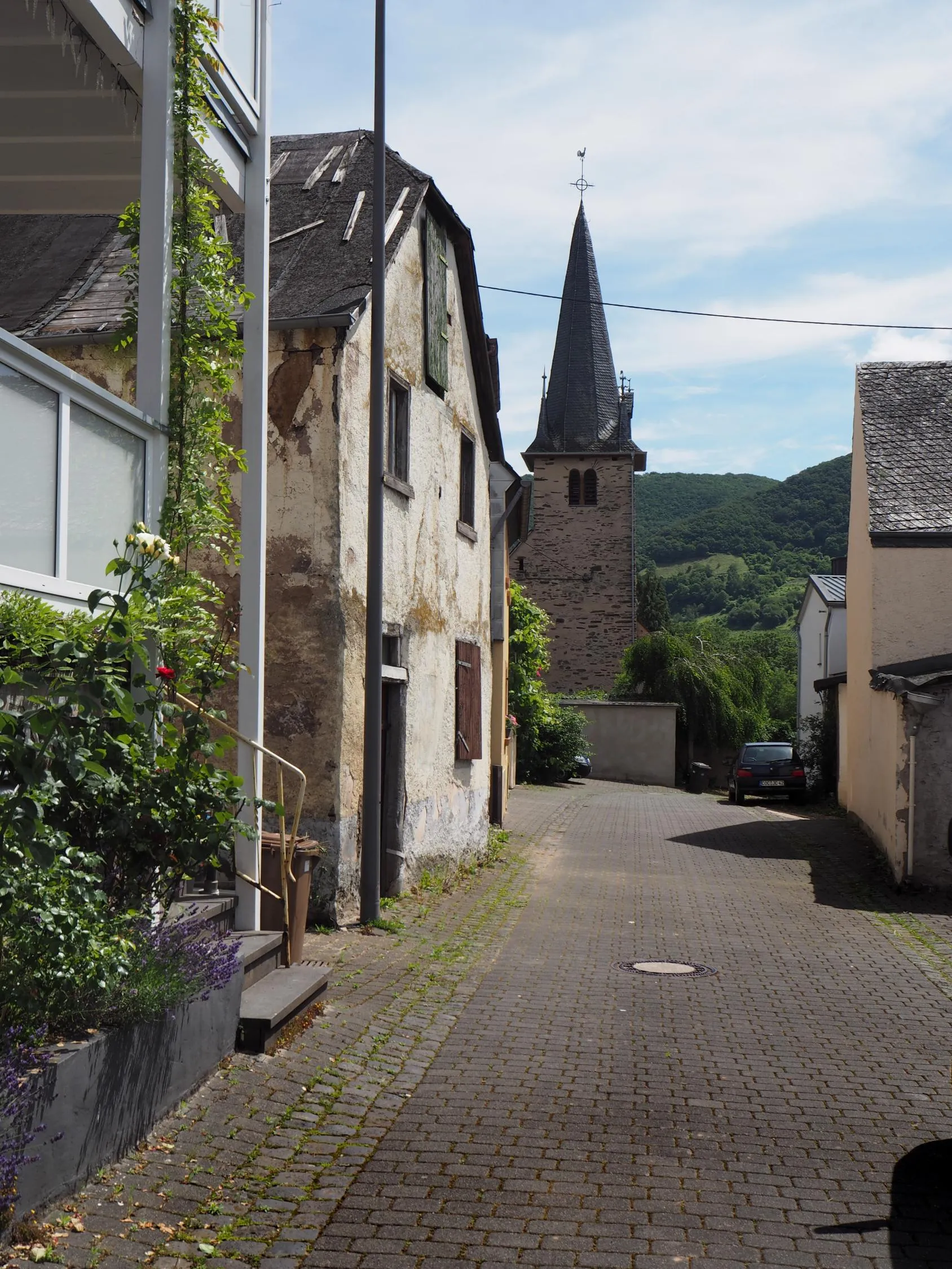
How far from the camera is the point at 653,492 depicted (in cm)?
12119

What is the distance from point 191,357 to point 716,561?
331 feet

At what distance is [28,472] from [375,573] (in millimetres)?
5575

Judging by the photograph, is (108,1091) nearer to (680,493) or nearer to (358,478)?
(358,478)

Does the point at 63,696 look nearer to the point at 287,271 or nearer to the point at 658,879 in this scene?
the point at 287,271

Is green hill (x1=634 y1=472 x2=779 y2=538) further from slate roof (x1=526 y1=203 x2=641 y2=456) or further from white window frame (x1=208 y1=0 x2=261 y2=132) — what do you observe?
white window frame (x1=208 y1=0 x2=261 y2=132)

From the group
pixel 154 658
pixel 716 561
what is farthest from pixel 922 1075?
pixel 716 561

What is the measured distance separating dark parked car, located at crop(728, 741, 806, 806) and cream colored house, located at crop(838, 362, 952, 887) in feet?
18.0

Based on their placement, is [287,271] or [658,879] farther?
[658,879]

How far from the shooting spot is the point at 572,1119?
5.82 m

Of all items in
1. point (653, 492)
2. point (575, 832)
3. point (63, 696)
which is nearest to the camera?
point (63, 696)

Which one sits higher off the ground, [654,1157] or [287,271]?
[287,271]


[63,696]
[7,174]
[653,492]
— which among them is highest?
[653,492]

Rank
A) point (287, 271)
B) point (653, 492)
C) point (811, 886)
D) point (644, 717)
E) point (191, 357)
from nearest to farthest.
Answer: point (191, 357), point (287, 271), point (811, 886), point (644, 717), point (653, 492)

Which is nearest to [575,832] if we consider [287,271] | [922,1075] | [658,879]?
[658,879]
